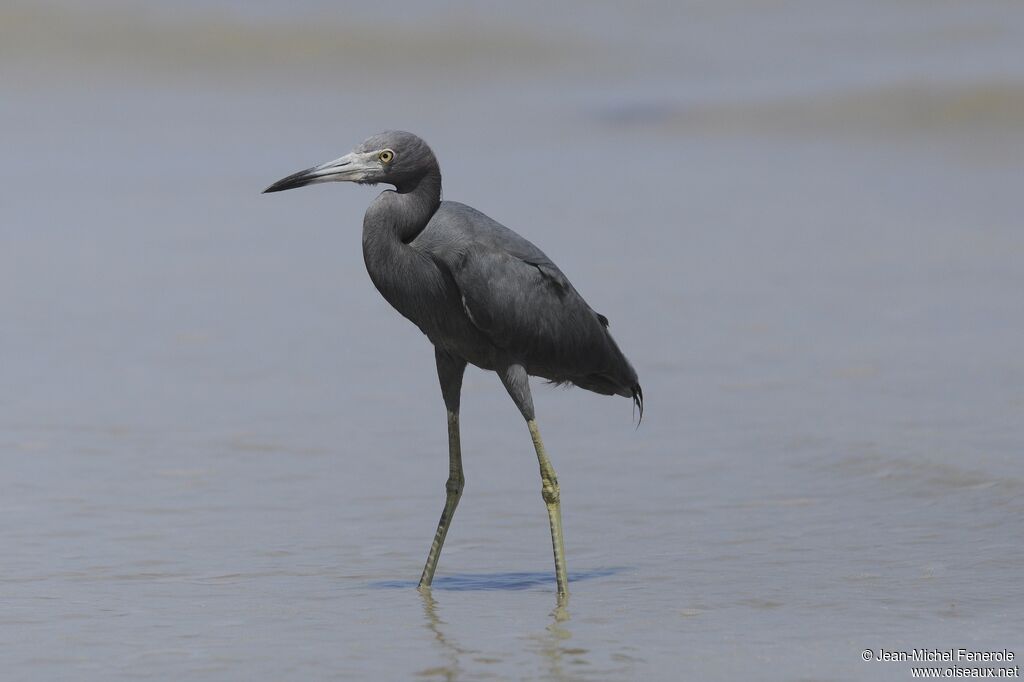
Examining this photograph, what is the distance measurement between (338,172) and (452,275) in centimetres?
50

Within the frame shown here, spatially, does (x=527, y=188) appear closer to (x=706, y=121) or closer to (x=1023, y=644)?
(x=706, y=121)

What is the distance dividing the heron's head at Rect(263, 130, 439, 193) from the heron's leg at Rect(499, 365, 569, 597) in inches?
29.9

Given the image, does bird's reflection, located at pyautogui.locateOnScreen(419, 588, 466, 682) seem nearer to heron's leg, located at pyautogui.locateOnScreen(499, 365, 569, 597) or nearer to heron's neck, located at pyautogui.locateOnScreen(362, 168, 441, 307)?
heron's leg, located at pyautogui.locateOnScreen(499, 365, 569, 597)

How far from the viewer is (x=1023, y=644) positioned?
5.64m

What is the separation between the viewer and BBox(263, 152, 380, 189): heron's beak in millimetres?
6027

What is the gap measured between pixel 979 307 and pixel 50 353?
5.66 metres

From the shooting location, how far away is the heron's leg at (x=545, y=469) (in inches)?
251

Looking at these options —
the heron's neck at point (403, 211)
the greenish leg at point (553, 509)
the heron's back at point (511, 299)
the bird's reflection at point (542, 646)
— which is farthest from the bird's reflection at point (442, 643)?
the heron's neck at point (403, 211)

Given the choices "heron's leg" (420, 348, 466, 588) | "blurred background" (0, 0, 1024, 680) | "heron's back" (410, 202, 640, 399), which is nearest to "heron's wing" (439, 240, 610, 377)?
"heron's back" (410, 202, 640, 399)

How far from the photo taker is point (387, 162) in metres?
6.21

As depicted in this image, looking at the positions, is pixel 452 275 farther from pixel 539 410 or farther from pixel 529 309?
pixel 539 410

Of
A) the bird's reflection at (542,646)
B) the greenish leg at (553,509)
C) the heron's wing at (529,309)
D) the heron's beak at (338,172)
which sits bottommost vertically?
the bird's reflection at (542,646)

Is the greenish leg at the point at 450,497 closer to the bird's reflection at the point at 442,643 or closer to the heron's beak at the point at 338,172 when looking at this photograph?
the bird's reflection at the point at 442,643

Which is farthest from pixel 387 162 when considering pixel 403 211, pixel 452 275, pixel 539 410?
pixel 539 410
